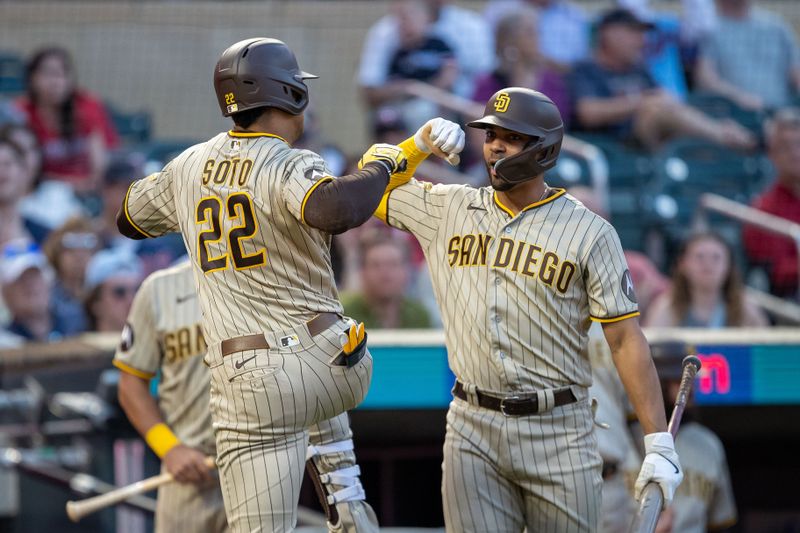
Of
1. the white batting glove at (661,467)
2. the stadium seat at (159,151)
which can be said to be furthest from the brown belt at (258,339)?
the stadium seat at (159,151)

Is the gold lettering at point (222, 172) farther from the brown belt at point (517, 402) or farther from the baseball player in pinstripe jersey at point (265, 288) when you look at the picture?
the brown belt at point (517, 402)

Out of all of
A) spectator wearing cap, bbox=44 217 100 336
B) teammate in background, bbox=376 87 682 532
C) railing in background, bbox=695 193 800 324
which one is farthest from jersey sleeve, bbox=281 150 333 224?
railing in background, bbox=695 193 800 324

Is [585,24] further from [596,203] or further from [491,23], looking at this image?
[596,203]

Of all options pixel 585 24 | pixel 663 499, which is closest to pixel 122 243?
pixel 585 24

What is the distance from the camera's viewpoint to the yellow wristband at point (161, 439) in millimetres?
4430

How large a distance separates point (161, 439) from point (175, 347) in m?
0.32

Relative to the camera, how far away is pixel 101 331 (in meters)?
6.69

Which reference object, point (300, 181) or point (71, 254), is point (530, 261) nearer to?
point (300, 181)

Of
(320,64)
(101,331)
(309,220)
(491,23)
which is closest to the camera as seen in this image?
(309,220)

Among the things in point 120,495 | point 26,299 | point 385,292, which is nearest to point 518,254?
point 120,495

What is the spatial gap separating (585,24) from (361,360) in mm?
6623

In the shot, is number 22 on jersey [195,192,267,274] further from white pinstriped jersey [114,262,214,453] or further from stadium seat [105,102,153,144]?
stadium seat [105,102,153,144]

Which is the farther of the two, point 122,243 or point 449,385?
point 122,243

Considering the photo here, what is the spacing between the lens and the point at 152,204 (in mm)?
3713
